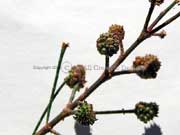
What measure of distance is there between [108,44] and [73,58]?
306mm

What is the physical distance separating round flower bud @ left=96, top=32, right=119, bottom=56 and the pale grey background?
252mm

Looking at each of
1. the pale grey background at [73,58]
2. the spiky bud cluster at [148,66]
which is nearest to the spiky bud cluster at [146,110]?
the spiky bud cluster at [148,66]

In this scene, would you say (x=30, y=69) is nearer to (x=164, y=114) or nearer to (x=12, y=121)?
(x=12, y=121)

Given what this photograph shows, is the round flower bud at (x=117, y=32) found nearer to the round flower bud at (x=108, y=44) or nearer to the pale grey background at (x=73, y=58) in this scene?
the round flower bud at (x=108, y=44)

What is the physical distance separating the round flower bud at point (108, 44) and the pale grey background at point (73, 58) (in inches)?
9.9

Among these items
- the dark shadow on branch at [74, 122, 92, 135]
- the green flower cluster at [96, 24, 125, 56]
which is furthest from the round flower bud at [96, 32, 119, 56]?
the dark shadow on branch at [74, 122, 92, 135]

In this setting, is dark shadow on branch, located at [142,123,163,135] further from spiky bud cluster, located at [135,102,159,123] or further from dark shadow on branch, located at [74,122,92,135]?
spiky bud cluster, located at [135,102,159,123]

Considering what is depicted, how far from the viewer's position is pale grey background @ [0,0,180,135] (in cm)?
111

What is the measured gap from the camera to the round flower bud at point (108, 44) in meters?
0.88

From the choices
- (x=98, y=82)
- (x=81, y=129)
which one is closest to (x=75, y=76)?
(x=98, y=82)

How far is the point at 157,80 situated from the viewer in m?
1.15

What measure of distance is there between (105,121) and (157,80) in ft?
0.47

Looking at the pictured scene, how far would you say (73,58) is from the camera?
118cm

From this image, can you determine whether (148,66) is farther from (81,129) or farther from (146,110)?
(81,129)
